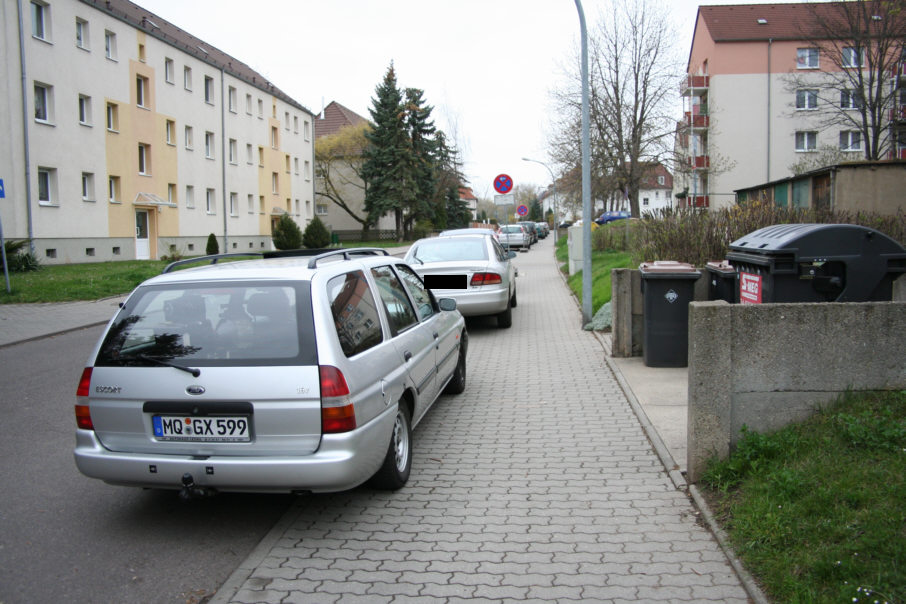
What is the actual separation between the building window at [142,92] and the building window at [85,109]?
4083 mm

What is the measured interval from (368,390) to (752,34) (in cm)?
5263

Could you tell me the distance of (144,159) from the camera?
34156mm

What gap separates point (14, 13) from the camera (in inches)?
991

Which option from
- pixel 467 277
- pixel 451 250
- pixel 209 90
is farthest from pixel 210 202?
pixel 467 277

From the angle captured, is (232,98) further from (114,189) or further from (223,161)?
(114,189)

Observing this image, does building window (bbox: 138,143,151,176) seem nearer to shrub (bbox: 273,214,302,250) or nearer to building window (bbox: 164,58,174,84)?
building window (bbox: 164,58,174,84)

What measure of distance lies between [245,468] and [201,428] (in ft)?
1.15

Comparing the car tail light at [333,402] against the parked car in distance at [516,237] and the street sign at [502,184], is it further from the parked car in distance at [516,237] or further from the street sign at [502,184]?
the parked car in distance at [516,237]

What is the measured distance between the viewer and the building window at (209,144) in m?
40.3

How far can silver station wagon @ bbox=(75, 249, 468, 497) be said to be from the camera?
395 cm

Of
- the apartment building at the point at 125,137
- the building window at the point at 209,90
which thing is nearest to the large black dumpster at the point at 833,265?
the apartment building at the point at 125,137

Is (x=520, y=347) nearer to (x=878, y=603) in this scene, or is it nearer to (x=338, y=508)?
(x=338, y=508)

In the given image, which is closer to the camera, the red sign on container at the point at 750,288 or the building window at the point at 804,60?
the red sign on container at the point at 750,288

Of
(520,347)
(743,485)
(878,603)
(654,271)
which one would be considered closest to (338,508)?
(743,485)
